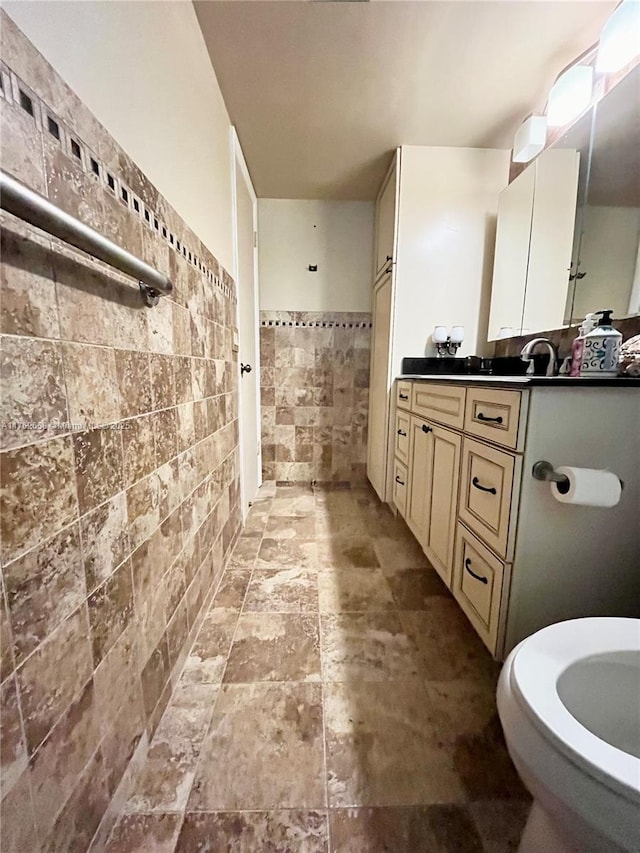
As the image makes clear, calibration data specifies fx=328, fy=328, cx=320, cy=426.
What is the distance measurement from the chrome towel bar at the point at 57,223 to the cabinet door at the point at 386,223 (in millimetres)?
1806

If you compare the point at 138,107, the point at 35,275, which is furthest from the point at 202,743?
the point at 138,107

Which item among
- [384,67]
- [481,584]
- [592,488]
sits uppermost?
[384,67]

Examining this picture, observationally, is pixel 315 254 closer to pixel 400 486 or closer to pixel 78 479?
pixel 400 486

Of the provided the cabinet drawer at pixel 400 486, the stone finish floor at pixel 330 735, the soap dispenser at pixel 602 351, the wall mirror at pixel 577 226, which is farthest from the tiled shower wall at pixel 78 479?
the wall mirror at pixel 577 226

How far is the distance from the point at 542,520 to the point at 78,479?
3.59ft

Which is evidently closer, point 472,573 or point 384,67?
point 472,573

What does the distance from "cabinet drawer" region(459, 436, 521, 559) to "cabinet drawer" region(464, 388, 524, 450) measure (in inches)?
1.6

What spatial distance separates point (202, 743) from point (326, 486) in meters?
1.98

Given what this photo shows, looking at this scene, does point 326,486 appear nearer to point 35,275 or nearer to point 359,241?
point 359,241

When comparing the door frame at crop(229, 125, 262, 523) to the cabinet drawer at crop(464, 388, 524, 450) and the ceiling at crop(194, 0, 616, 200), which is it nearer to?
the ceiling at crop(194, 0, 616, 200)

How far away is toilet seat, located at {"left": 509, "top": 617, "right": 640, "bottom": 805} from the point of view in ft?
1.32

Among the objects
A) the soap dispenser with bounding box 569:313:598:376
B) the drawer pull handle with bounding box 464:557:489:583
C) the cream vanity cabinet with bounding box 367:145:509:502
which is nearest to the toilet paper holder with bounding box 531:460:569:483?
the drawer pull handle with bounding box 464:557:489:583

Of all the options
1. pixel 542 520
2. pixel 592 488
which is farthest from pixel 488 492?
pixel 592 488

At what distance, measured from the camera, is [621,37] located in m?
1.18
